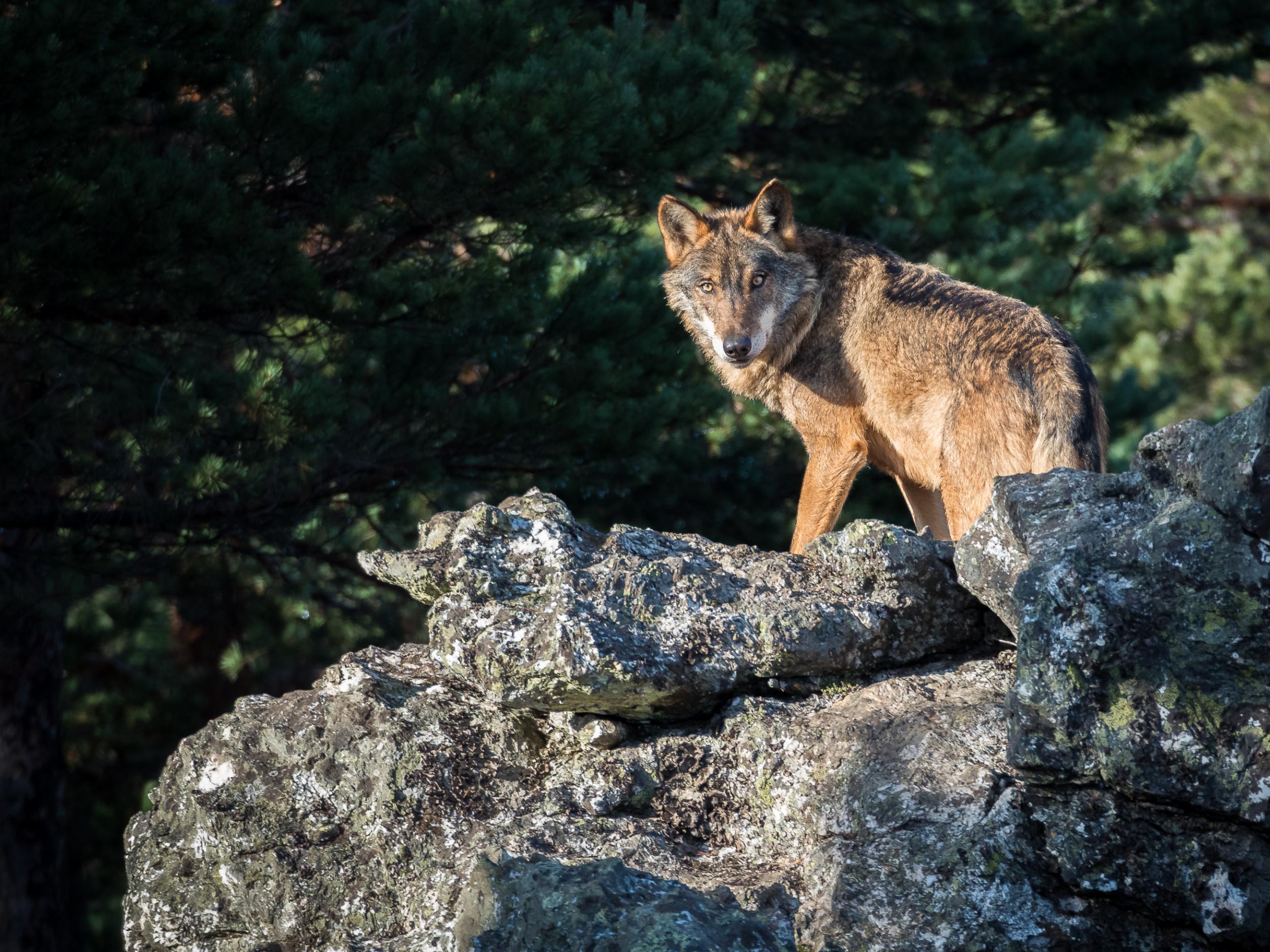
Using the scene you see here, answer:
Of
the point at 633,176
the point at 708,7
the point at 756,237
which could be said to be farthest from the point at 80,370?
the point at 708,7

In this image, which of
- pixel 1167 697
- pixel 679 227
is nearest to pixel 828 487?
pixel 679 227

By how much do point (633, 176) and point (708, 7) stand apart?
1.67m

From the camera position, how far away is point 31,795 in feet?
29.1

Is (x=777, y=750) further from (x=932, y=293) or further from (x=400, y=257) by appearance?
(x=400, y=257)

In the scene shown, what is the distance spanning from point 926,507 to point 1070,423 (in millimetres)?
1411

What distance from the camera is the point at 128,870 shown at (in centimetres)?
435

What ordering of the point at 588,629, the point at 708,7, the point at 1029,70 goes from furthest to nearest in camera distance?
the point at 1029,70 → the point at 708,7 → the point at 588,629

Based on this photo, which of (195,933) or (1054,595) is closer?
(1054,595)

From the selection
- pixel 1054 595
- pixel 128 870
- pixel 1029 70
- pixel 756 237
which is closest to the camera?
pixel 1054 595

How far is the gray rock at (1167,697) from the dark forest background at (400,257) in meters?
4.41

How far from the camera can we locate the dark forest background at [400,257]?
6.65m

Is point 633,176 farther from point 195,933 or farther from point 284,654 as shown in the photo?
point 284,654

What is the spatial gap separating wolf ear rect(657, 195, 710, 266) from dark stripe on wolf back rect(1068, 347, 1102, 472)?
229cm

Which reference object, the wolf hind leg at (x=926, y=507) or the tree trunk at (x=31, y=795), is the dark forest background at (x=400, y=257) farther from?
the wolf hind leg at (x=926, y=507)
